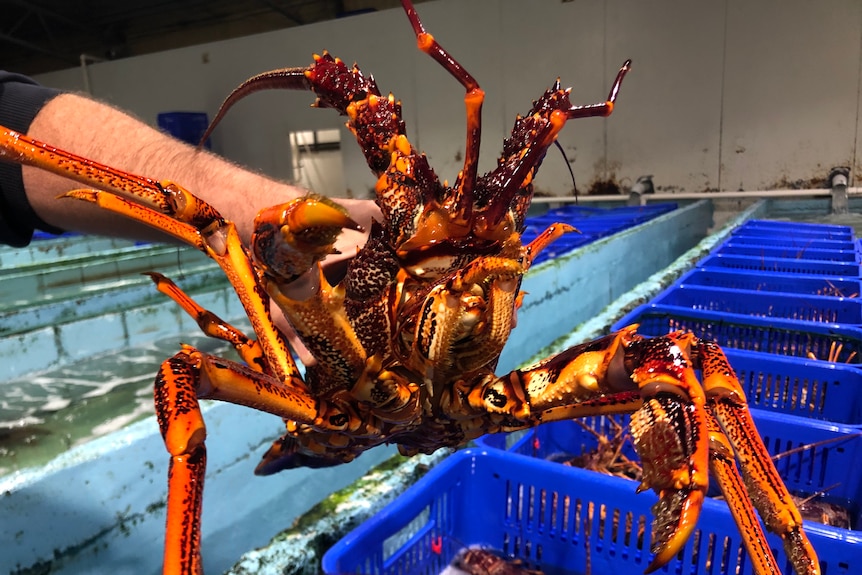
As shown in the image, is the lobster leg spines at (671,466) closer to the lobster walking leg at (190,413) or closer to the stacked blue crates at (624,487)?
the lobster walking leg at (190,413)

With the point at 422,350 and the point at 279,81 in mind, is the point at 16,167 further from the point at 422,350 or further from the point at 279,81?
the point at 422,350

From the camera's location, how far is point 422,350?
2.30ft

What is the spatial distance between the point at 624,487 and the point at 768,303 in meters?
1.55

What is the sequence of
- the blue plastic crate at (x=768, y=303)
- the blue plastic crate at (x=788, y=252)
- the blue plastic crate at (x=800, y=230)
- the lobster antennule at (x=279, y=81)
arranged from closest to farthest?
the lobster antennule at (x=279, y=81) → the blue plastic crate at (x=768, y=303) → the blue plastic crate at (x=788, y=252) → the blue plastic crate at (x=800, y=230)

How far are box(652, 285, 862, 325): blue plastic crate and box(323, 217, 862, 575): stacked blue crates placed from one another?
22 mm

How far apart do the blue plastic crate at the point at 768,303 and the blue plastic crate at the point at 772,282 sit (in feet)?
0.23

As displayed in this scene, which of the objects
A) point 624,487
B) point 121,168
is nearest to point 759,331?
point 624,487

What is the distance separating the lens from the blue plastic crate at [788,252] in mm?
2834

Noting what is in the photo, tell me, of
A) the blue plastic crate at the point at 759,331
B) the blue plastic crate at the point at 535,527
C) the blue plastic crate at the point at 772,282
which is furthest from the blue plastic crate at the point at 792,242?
the blue plastic crate at the point at 535,527

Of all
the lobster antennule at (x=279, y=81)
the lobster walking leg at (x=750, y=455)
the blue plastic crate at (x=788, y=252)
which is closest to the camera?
the lobster walking leg at (x=750, y=455)

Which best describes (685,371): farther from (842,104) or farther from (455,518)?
(842,104)

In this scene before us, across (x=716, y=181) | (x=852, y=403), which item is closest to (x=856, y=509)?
(x=852, y=403)

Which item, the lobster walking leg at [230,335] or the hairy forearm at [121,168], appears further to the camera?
the hairy forearm at [121,168]

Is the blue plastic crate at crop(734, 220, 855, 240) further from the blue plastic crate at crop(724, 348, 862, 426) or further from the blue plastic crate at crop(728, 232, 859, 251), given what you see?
the blue plastic crate at crop(724, 348, 862, 426)
